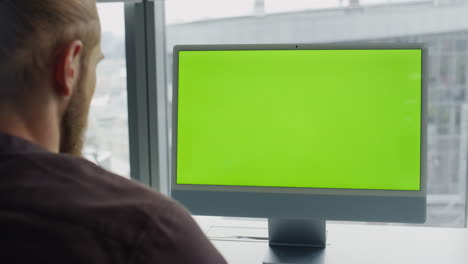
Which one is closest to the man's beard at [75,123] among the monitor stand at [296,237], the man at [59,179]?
the man at [59,179]

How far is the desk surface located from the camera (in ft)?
4.29

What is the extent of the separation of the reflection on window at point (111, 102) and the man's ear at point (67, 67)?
1.12 m

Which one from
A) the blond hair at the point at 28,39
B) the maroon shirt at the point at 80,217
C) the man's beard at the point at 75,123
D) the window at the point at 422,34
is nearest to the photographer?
the maroon shirt at the point at 80,217

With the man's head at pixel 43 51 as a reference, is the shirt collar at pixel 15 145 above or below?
below

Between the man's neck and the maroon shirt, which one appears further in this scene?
the man's neck

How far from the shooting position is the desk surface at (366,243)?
4.29 ft

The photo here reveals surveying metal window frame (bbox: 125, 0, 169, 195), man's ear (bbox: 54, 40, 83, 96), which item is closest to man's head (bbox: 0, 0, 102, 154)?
man's ear (bbox: 54, 40, 83, 96)

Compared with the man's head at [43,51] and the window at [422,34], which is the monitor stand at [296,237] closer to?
the window at [422,34]

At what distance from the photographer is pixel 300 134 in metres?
1.34

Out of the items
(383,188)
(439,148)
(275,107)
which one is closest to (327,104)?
(275,107)

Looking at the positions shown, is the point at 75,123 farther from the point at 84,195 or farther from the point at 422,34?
the point at 422,34

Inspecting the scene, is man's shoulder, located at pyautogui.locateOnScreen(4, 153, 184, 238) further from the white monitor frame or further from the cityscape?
the cityscape

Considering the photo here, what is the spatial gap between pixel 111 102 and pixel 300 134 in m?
0.89

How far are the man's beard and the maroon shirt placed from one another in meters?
0.13
